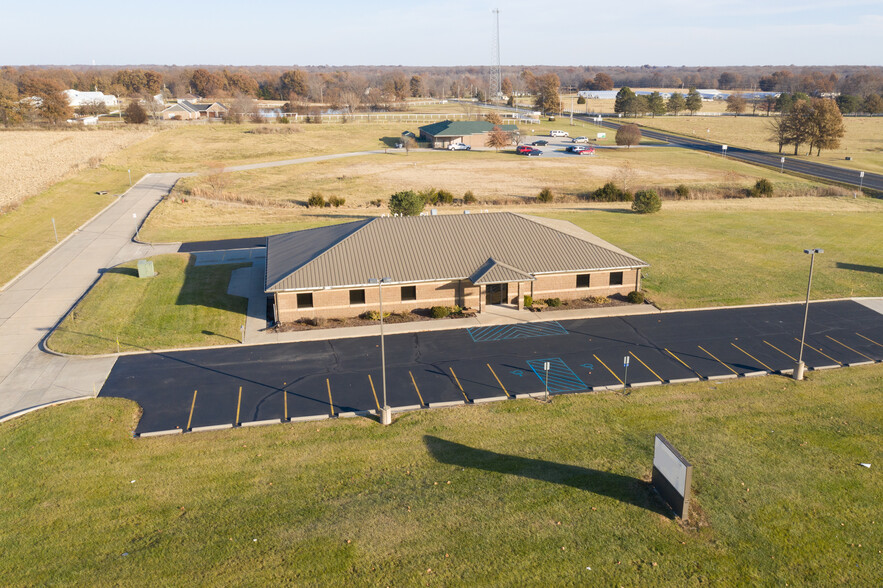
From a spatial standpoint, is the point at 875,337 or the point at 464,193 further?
the point at 464,193

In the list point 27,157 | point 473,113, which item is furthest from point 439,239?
point 473,113

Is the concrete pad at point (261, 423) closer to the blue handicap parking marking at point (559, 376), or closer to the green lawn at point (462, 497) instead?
the green lawn at point (462, 497)

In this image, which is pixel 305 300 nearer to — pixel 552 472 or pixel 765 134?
pixel 552 472

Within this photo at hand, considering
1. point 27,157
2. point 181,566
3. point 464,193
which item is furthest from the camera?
point 27,157

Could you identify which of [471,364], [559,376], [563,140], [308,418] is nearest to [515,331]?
[471,364]

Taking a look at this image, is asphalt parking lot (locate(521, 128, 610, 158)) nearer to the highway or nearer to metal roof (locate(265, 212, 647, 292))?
the highway

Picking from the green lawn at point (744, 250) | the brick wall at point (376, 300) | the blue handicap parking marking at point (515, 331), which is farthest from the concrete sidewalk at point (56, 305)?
the green lawn at point (744, 250)

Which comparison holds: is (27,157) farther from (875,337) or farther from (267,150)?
(875,337)
